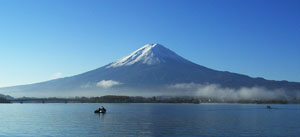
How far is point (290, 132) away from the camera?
52.7 m

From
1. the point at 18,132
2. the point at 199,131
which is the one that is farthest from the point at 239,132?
the point at 18,132

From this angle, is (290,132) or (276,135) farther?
(290,132)

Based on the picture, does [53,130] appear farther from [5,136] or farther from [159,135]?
[159,135]

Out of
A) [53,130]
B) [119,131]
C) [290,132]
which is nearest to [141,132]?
[119,131]

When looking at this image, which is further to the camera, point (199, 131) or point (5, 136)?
point (199, 131)

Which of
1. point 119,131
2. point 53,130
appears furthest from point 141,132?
point 53,130

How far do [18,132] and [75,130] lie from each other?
7832mm

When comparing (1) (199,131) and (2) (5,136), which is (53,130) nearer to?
(2) (5,136)

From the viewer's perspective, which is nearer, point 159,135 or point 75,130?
point 159,135

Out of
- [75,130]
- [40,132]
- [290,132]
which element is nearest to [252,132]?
[290,132]

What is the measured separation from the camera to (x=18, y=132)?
169 ft

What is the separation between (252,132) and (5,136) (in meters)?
33.5

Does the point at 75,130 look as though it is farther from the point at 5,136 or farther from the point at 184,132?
the point at 184,132

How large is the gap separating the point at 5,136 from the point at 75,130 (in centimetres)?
1002
